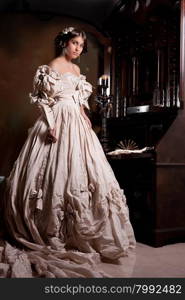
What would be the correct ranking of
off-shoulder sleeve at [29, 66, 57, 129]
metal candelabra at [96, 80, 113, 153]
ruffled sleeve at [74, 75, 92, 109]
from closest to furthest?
off-shoulder sleeve at [29, 66, 57, 129] → ruffled sleeve at [74, 75, 92, 109] → metal candelabra at [96, 80, 113, 153]

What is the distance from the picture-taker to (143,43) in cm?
338

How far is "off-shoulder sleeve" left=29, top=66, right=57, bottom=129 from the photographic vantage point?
2627 mm

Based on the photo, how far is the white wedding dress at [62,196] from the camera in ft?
7.55

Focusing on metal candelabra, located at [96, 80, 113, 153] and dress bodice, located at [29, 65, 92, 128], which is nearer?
dress bodice, located at [29, 65, 92, 128]

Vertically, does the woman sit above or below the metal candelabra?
below

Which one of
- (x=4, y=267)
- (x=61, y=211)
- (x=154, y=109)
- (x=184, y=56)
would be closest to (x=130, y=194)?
(x=154, y=109)

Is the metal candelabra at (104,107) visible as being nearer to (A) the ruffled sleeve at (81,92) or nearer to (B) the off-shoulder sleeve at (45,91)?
(A) the ruffled sleeve at (81,92)

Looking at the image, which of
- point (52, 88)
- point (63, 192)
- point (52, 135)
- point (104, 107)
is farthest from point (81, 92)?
point (63, 192)

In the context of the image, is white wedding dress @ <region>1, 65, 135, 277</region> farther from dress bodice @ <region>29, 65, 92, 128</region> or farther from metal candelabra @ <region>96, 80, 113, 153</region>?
metal candelabra @ <region>96, 80, 113, 153</region>

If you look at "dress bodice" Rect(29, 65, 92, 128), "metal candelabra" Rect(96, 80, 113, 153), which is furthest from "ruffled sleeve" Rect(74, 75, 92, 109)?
"metal candelabra" Rect(96, 80, 113, 153)

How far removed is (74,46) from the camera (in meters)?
2.77

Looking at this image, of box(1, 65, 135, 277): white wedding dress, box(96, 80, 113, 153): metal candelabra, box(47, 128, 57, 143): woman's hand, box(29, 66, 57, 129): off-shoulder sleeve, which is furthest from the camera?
box(96, 80, 113, 153): metal candelabra

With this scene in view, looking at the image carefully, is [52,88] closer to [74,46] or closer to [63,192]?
[74,46]

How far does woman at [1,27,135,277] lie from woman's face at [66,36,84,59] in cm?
5
